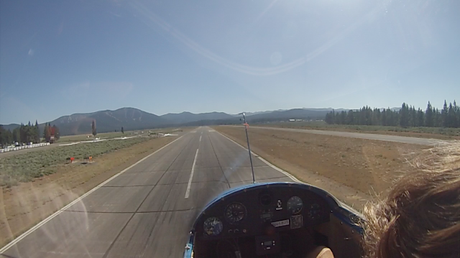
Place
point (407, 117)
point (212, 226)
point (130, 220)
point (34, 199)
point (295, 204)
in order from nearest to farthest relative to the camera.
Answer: point (212, 226), point (295, 204), point (130, 220), point (34, 199), point (407, 117)

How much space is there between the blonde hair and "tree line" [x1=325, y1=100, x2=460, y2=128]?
4080 cm

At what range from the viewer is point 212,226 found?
3.29m

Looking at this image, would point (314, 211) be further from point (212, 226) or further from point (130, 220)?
point (130, 220)

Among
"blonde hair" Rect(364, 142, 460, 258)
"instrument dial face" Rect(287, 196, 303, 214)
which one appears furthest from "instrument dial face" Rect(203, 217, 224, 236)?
"blonde hair" Rect(364, 142, 460, 258)

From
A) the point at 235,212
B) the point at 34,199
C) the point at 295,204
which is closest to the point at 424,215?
the point at 295,204

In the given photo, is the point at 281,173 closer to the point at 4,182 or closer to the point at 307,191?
the point at 307,191

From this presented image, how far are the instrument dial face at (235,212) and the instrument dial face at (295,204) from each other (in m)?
0.62

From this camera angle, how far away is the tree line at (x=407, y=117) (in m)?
41.7

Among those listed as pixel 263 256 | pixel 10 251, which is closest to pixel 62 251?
pixel 10 251

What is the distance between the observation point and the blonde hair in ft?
3.19

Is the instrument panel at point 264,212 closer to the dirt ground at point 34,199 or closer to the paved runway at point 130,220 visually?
the paved runway at point 130,220

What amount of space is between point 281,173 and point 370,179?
4128mm

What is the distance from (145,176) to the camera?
14.6 metres

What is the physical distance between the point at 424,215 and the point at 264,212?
7.99 feet
